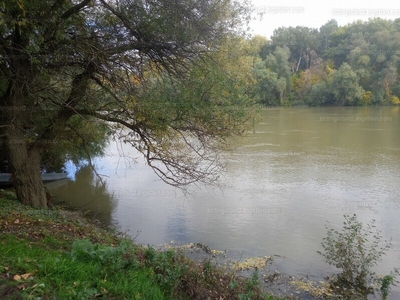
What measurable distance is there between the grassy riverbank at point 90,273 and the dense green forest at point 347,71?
141ft

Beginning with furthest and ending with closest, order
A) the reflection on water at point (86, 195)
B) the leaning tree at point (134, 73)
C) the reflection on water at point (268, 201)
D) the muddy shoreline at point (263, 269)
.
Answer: the reflection on water at point (86, 195)
the reflection on water at point (268, 201)
the muddy shoreline at point (263, 269)
the leaning tree at point (134, 73)

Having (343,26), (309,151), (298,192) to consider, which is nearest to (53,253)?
(298,192)

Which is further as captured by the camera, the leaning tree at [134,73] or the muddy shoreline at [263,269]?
the muddy shoreline at [263,269]

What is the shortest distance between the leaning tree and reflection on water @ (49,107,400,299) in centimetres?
199

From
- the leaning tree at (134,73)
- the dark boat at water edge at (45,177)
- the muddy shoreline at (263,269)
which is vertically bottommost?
the muddy shoreline at (263,269)

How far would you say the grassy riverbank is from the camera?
9.87 feet

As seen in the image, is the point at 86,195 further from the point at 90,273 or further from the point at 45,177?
the point at 90,273

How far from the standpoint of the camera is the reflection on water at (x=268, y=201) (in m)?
9.20

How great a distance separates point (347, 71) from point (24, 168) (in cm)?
5064

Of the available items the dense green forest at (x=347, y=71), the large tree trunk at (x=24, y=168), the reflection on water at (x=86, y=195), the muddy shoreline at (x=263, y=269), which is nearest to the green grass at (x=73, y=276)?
the muddy shoreline at (x=263, y=269)

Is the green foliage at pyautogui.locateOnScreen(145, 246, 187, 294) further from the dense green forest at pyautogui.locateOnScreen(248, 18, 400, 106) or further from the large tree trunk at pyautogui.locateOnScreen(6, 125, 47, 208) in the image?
the dense green forest at pyautogui.locateOnScreen(248, 18, 400, 106)

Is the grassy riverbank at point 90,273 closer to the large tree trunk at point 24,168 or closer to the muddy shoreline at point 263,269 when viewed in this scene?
the muddy shoreline at point 263,269

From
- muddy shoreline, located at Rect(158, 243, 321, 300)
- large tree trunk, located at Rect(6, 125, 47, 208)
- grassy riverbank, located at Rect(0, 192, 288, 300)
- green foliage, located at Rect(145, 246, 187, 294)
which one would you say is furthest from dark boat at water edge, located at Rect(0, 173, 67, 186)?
green foliage, located at Rect(145, 246, 187, 294)

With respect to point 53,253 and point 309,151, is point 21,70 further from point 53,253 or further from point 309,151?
point 309,151
